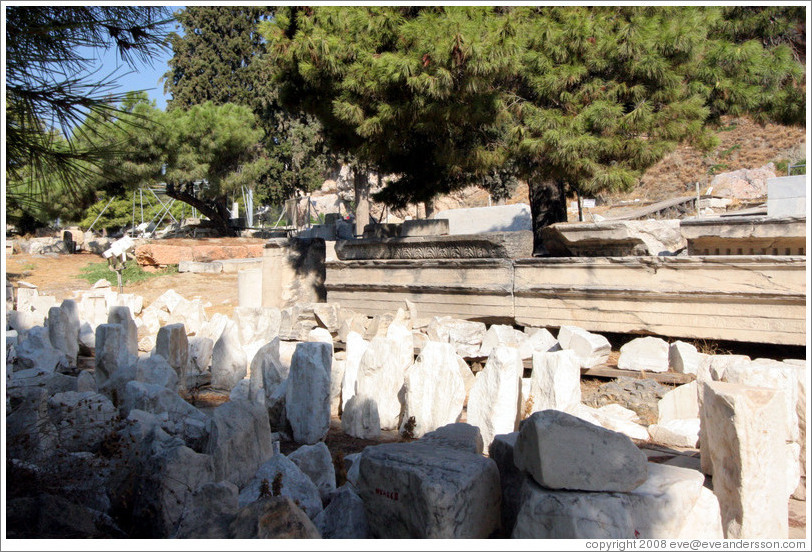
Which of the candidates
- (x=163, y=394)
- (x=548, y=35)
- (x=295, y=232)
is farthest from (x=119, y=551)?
(x=295, y=232)

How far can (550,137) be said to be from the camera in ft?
21.5

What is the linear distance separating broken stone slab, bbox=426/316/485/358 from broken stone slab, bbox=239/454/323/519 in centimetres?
338

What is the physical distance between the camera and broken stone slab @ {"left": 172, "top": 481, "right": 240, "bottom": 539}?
227 centimetres

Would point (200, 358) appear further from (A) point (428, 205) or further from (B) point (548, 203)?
(A) point (428, 205)

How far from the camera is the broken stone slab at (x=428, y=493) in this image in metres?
2.27

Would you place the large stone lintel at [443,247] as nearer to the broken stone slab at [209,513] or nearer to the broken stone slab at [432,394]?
the broken stone slab at [432,394]

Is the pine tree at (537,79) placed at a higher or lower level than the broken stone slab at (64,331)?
higher

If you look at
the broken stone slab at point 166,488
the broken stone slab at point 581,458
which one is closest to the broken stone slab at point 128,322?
the broken stone slab at point 166,488

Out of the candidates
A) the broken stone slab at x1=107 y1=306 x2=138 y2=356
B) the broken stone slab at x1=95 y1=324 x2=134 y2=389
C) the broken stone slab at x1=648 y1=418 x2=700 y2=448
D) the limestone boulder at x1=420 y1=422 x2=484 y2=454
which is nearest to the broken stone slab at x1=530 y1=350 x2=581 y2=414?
the broken stone slab at x1=648 y1=418 x2=700 y2=448

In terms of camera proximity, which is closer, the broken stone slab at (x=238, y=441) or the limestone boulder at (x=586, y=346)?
the broken stone slab at (x=238, y=441)

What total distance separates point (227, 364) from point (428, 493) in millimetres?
3760

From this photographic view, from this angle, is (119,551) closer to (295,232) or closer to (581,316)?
(581,316)

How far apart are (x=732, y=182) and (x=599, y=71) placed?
62.3 feet

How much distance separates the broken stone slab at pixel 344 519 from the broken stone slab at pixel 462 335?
350 centimetres
